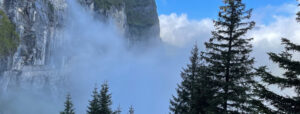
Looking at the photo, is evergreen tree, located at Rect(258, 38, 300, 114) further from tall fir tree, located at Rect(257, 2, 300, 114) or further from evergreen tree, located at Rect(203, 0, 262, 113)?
evergreen tree, located at Rect(203, 0, 262, 113)

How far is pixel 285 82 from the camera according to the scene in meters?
5.58

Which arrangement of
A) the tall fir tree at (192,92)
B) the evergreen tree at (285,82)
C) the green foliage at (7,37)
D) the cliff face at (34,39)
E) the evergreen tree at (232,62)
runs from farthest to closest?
the cliff face at (34,39), the green foliage at (7,37), the tall fir tree at (192,92), the evergreen tree at (232,62), the evergreen tree at (285,82)

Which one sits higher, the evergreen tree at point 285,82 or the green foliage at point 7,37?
the green foliage at point 7,37

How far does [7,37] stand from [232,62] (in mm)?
56576

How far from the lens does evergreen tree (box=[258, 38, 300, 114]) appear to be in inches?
219

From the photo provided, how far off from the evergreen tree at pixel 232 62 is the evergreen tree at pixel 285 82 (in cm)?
290

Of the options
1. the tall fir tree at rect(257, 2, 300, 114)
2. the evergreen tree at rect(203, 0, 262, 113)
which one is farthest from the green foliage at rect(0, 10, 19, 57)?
the tall fir tree at rect(257, 2, 300, 114)

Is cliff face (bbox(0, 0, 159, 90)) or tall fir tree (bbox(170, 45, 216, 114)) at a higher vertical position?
cliff face (bbox(0, 0, 159, 90))

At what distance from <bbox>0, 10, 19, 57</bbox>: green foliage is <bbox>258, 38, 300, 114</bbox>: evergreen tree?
5712cm

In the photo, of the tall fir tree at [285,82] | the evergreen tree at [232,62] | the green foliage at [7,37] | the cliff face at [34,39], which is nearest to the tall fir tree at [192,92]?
the evergreen tree at [232,62]

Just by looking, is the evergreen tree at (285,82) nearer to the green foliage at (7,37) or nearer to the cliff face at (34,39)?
the green foliage at (7,37)

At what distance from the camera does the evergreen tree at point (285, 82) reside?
219 inches

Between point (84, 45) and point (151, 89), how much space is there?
300 ft

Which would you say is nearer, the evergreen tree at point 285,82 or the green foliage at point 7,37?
the evergreen tree at point 285,82
